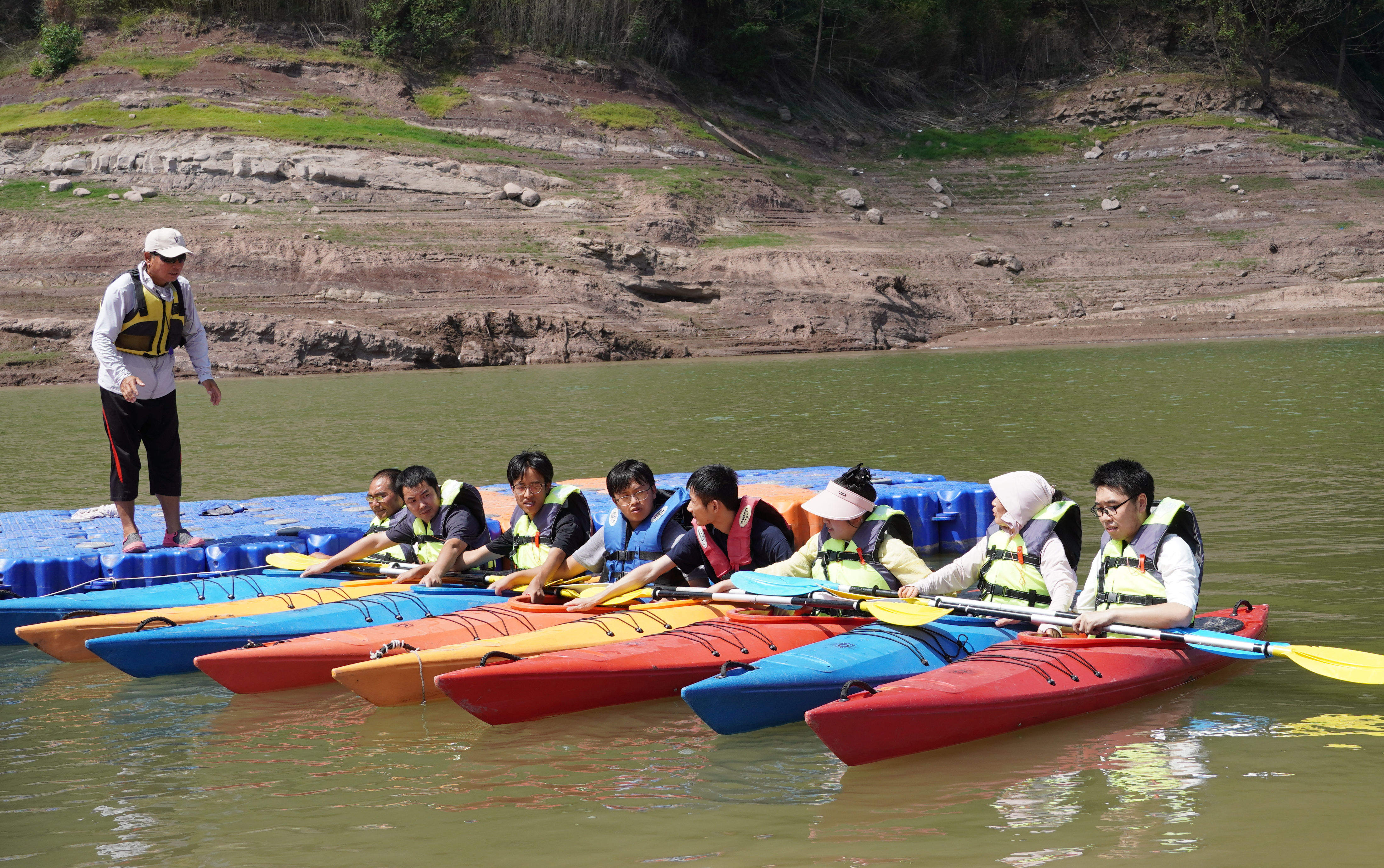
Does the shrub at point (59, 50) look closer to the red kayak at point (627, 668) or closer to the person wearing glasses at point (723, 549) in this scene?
the person wearing glasses at point (723, 549)

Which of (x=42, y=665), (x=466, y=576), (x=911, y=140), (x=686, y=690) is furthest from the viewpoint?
(x=911, y=140)

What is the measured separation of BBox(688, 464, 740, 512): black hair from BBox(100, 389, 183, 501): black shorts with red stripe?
12.4 feet

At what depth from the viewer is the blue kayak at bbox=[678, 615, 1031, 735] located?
5.34m

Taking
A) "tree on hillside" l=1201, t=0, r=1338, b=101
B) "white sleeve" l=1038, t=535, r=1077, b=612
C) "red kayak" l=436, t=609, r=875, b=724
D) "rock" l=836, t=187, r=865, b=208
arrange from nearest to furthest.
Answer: "red kayak" l=436, t=609, r=875, b=724
"white sleeve" l=1038, t=535, r=1077, b=612
"rock" l=836, t=187, r=865, b=208
"tree on hillside" l=1201, t=0, r=1338, b=101

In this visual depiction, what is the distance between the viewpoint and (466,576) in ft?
25.5

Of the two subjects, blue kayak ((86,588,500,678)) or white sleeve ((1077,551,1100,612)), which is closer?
white sleeve ((1077,551,1100,612))

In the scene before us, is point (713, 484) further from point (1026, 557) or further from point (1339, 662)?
point (1339, 662)

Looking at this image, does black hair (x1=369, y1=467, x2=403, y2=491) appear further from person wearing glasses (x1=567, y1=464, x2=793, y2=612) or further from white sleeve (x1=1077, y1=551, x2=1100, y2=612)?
white sleeve (x1=1077, y1=551, x2=1100, y2=612)

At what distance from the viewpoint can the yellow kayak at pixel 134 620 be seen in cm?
686

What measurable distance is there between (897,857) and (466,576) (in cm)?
412

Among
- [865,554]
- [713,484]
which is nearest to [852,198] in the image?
[713,484]

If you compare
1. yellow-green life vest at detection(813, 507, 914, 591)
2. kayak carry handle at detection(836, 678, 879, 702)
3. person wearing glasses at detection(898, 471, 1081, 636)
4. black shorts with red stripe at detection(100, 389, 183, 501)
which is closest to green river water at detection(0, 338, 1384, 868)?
kayak carry handle at detection(836, 678, 879, 702)

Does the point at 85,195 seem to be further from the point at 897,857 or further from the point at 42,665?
the point at 897,857

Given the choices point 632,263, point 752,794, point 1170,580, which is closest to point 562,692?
point 752,794
